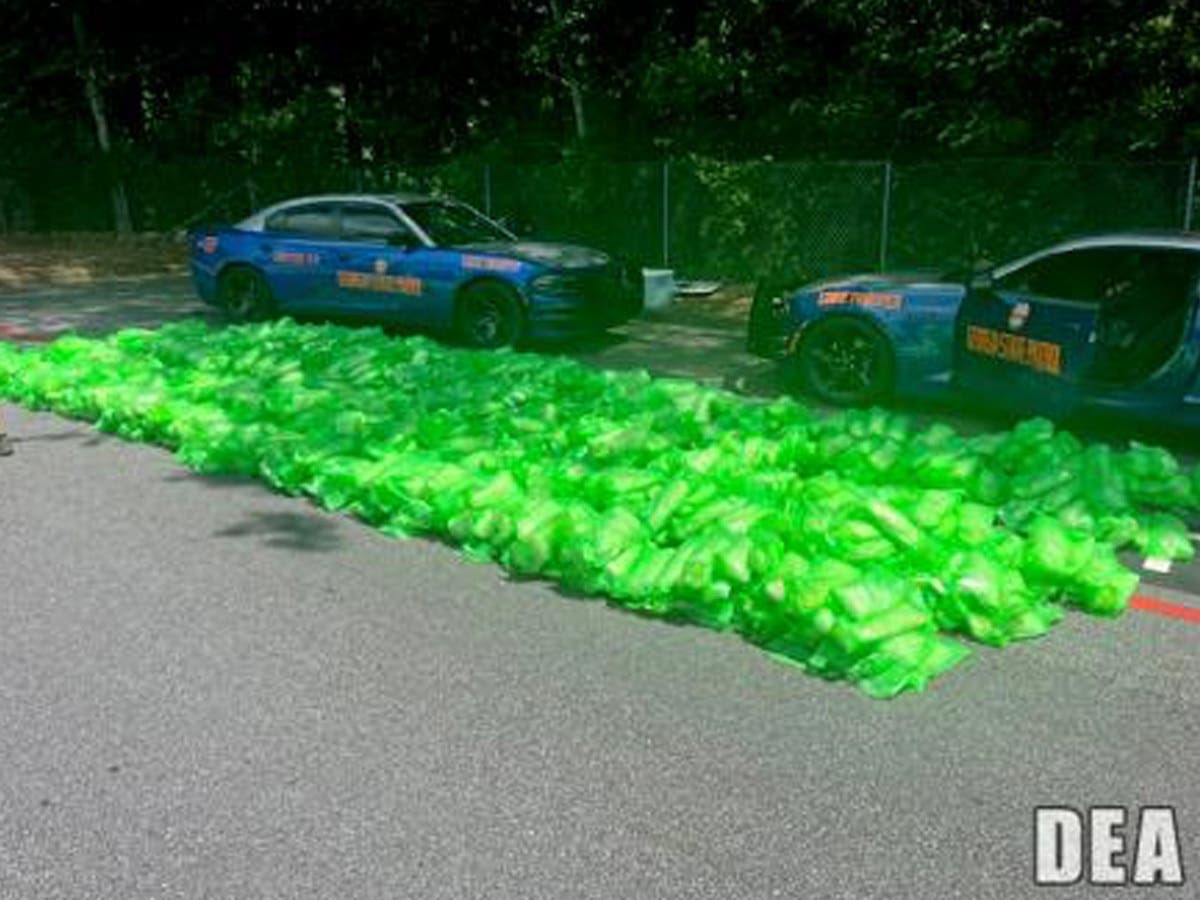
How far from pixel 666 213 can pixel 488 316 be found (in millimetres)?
6788

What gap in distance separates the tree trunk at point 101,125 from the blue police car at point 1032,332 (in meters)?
19.7

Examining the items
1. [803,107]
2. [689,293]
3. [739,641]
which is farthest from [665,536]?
[803,107]

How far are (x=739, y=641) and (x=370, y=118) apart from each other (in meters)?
19.6

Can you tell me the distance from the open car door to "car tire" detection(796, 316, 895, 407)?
57 cm

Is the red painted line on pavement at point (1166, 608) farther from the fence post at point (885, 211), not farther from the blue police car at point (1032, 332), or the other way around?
the fence post at point (885, 211)

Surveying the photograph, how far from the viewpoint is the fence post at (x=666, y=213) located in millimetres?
17297

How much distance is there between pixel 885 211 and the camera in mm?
15234

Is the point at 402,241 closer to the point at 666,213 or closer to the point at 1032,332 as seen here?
the point at 1032,332

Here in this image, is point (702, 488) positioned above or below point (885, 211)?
below

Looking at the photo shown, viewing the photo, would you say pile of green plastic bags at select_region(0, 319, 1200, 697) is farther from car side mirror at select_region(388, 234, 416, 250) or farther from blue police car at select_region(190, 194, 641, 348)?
car side mirror at select_region(388, 234, 416, 250)

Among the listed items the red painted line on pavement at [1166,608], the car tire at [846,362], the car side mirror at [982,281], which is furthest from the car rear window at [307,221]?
the red painted line on pavement at [1166,608]

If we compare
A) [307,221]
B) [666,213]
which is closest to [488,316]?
[307,221]

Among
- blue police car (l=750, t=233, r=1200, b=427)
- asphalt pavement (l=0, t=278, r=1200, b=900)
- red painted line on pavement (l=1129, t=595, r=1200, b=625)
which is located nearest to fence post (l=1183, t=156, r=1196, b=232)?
blue police car (l=750, t=233, r=1200, b=427)

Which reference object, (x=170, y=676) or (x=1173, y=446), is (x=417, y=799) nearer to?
(x=170, y=676)
